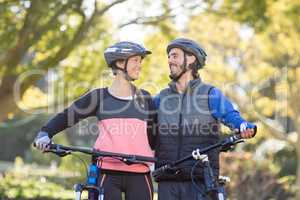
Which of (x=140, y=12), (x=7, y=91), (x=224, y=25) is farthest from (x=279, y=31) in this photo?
(x=7, y=91)

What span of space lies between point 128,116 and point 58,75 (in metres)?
10.7

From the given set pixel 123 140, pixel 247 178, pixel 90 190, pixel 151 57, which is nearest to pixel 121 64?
pixel 123 140

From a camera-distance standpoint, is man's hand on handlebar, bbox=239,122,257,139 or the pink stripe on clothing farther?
the pink stripe on clothing

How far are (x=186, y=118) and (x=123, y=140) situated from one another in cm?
46

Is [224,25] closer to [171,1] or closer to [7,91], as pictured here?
[171,1]

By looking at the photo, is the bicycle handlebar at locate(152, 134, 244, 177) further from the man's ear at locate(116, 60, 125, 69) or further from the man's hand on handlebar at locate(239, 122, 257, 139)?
the man's ear at locate(116, 60, 125, 69)

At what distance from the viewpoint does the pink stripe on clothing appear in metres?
4.70

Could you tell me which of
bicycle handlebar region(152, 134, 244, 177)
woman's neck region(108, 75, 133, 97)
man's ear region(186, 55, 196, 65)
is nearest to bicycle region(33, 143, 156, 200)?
bicycle handlebar region(152, 134, 244, 177)

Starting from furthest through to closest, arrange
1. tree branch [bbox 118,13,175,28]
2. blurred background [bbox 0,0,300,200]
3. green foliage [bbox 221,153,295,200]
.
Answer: tree branch [bbox 118,13,175,28]
green foliage [bbox 221,153,295,200]
blurred background [bbox 0,0,300,200]

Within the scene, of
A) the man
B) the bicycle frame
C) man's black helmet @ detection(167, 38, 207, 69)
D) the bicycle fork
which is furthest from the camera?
man's black helmet @ detection(167, 38, 207, 69)

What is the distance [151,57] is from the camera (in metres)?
15.0

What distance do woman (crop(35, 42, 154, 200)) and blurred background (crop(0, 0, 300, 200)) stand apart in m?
4.27

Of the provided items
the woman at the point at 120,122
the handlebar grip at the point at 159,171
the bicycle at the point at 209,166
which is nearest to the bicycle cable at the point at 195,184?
the bicycle at the point at 209,166

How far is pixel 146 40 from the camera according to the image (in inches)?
591
